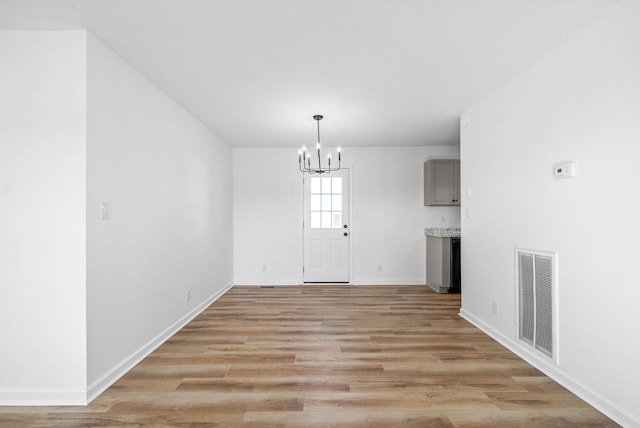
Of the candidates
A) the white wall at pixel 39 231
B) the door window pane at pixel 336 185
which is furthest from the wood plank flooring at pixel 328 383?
the door window pane at pixel 336 185

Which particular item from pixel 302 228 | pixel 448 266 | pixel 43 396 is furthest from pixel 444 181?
pixel 43 396

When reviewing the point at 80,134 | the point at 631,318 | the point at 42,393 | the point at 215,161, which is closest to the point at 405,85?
the point at 631,318

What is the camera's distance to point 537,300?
8.99 ft

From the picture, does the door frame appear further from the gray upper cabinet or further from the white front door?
the gray upper cabinet

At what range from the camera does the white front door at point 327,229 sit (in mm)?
6113

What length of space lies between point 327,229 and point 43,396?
4.45 metres

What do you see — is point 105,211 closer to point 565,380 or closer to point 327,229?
point 565,380

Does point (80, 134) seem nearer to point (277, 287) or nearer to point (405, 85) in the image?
point (405, 85)

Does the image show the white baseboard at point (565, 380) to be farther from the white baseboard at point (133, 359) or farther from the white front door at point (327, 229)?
the white baseboard at point (133, 359)

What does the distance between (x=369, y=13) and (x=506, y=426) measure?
8.45ft

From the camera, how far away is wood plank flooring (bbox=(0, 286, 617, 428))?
2.06 m

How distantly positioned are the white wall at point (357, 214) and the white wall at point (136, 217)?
1.63 m

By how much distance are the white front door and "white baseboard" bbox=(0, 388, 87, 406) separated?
412 cm

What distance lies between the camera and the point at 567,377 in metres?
2.40
